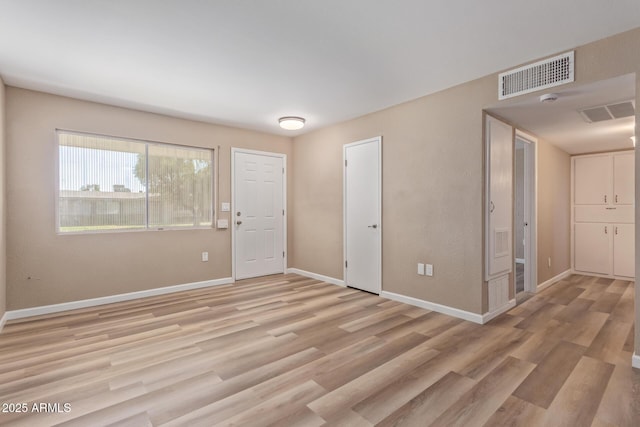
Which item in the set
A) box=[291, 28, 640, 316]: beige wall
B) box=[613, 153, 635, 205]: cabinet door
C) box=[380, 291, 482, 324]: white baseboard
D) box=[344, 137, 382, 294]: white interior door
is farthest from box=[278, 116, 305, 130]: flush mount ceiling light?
box=[613, 153, 635, 205]: cabinet door

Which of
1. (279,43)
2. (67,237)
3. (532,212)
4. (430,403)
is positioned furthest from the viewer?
(532,212)

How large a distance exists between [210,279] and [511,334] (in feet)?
13.4

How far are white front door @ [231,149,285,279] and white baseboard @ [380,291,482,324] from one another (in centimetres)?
229

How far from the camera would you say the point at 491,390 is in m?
2.04

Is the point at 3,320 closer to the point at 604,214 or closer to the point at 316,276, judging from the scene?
the point at 316,276

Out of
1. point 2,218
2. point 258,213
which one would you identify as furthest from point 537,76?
point 2,218

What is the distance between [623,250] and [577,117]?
3.17 metres

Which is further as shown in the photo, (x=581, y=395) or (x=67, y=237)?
(x=67, y=237)

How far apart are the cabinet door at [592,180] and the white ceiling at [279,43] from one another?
3979 millimetres

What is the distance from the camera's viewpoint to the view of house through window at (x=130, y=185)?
3.79 m

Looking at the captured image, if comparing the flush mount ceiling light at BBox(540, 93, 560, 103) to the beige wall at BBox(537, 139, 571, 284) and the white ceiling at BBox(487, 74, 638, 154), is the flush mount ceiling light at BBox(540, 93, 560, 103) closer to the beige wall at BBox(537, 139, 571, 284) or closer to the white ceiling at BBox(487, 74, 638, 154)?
the white ceiling at BBox(487, 74, 638, 154)

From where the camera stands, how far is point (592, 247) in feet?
17.8

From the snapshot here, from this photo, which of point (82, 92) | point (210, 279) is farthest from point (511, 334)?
point (82, 92)

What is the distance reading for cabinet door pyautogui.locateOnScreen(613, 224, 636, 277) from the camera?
5000 millimetres
